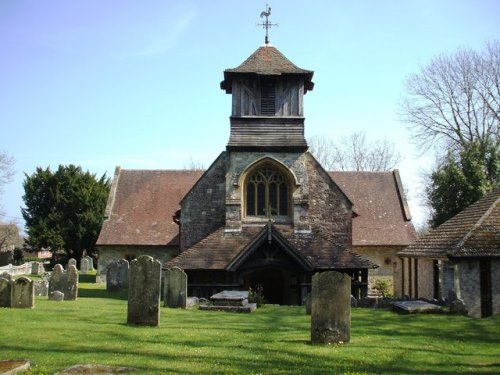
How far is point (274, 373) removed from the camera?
344 inches

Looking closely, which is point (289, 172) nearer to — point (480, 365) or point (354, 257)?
point (354, 257)

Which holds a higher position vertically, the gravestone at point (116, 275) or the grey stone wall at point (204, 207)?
the grey stone wall at point (204, 207)

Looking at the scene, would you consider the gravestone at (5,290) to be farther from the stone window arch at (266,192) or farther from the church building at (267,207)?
the stone window arch at (266,192)

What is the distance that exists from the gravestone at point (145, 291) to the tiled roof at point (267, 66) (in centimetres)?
1447

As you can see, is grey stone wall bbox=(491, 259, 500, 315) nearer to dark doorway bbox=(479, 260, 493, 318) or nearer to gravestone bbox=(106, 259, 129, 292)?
dark doorway bbox=(479, 260, 493, 318)

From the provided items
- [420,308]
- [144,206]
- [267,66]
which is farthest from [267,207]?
[144,206]

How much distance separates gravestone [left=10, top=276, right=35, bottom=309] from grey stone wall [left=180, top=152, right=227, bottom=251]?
10094 millimetres

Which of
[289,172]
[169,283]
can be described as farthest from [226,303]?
[289,172]

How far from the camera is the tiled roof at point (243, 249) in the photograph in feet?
74.9

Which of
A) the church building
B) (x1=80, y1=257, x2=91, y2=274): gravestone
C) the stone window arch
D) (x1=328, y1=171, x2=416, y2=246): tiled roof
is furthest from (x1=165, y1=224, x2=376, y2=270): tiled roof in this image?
(x1=80, y1=257, x2=91, y2=274): gravestone

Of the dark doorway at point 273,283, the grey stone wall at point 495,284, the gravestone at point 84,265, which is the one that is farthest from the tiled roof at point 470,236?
the gravestone at point 84,265

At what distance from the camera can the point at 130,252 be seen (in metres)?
35.7

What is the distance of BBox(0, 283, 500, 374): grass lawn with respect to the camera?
367 inches

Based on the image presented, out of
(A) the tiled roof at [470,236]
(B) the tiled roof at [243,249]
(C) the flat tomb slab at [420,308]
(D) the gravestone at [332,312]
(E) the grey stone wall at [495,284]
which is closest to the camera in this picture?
(D) the gravestone at [332,312]
